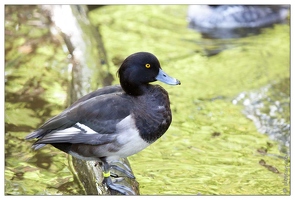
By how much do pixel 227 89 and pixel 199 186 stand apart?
8.69ft

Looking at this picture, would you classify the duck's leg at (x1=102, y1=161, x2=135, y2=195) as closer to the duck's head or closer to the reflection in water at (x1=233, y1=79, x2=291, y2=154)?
the duck's head

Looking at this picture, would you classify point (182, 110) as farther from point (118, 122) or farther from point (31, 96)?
point (118, 122)

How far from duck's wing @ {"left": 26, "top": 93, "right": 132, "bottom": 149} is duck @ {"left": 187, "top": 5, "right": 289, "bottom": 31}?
21.4ft

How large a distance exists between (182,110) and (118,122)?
3.26 m

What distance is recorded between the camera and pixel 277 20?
10.5 m

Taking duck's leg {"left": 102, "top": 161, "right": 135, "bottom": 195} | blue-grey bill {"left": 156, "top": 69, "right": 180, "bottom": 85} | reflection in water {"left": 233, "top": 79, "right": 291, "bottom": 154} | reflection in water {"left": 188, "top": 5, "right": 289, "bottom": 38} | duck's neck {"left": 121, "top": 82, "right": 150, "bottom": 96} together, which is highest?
reflection in water {"left": 188, "top": 5, "right": 289, "bottom": 38}

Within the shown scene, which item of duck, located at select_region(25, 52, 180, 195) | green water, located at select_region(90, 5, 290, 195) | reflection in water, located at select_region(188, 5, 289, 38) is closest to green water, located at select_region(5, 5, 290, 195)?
green water, located at select_region(90, 5, 290, 195)

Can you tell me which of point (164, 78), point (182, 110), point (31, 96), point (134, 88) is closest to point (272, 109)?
point (182, 110)

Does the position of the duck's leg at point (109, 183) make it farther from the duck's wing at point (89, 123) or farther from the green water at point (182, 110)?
the green water at point (182, 110)

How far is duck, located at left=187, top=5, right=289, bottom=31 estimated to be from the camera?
408 inches

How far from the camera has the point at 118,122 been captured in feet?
13.0

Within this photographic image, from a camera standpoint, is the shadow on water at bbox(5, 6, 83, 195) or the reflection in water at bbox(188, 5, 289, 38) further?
the reflection in water at bbox(188, 5, 289, 38)

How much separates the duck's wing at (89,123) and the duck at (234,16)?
6.53m

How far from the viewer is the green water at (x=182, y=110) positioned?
5.41m
